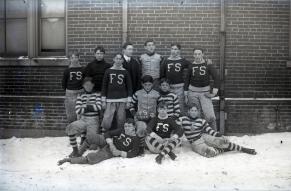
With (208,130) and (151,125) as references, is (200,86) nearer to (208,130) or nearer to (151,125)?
(208,130)

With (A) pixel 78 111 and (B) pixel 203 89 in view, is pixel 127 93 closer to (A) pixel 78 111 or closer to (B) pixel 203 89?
(A) pixel 78 111

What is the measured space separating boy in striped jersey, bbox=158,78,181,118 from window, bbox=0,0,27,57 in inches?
143

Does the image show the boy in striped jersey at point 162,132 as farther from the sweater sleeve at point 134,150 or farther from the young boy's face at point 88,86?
the young boy's face at point 88,86

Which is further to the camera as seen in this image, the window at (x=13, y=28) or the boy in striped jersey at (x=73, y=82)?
the window at (x=13, y=28)

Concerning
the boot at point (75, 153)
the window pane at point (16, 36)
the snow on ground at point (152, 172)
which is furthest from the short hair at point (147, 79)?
the window pane at point (16, 36)

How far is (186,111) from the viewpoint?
7.72m

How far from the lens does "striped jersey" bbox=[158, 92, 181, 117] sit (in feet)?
23.6

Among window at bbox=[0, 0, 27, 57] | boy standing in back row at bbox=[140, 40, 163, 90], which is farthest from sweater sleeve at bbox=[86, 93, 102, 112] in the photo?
window at bbox=[0, 0, 27, 57]

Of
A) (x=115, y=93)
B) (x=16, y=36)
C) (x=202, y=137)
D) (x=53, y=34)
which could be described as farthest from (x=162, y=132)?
(x=16, y=36)

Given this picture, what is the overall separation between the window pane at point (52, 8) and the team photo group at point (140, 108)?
174 cm

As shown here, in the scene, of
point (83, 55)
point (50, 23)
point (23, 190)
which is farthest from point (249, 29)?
point (23, 190)

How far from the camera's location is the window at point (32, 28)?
28.3 ft

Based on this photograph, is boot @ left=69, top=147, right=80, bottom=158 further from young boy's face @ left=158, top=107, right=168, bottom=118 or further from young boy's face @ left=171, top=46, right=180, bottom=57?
young boy's face @ left=171, top=46, right=180, bottom=57

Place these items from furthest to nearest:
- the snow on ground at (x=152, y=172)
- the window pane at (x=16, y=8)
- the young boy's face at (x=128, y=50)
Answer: the window pane at (x=16, y=8) → the young boy's face at (x=128, y=50) → the snow on ground at (x=152, y=172)
